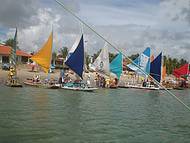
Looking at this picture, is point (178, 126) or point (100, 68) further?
point (100, 68)

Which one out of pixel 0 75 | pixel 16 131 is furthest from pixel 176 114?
pixel 0 75

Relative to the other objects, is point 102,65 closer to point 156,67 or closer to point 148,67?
point 148,67

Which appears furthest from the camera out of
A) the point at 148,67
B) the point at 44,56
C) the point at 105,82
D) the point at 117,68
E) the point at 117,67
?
the point at 148,67

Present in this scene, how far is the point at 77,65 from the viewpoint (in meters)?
48.6

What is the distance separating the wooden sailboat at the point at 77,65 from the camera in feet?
157

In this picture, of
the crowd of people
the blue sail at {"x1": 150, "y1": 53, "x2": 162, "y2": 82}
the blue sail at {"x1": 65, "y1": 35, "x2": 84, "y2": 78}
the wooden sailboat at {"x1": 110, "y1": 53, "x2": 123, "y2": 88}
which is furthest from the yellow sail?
→ the blue sail at {"x1": 150, "y1": 53, "x2": 162, "y2": 82}

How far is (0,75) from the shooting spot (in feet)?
203

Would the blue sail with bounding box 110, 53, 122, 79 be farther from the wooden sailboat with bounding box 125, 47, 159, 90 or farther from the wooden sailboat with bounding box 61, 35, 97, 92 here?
the wooden sailboat with bounding box 61, 35, 97, 92

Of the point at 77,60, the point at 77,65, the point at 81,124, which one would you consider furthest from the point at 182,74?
the point at 81,124

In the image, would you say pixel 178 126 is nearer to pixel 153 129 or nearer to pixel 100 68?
pixel 153 129

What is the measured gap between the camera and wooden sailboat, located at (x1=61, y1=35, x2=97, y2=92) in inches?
1879

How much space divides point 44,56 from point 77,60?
543 centimetres

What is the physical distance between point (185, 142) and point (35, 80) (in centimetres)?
3436

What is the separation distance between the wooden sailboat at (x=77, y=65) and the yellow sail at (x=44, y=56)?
364cm
